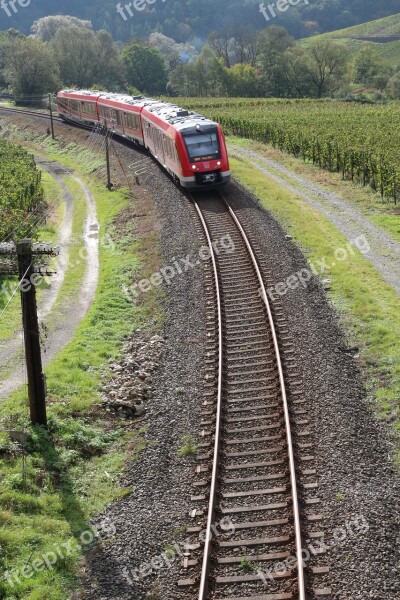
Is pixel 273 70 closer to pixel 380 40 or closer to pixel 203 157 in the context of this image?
pixel 203 157

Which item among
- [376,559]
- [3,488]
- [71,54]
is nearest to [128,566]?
[3,488]

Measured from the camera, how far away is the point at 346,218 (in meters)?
30.5

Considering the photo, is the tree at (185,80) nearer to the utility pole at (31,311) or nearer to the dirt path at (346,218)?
the dirt path at (346,218)

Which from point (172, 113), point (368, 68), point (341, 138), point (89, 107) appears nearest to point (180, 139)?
point (172, 113)

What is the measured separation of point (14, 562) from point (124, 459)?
352 centimetres

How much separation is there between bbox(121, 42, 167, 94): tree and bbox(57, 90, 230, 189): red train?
2912 inches

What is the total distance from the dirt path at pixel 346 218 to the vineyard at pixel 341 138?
7.98 ft

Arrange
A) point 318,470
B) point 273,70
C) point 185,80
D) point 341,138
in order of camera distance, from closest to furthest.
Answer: point 318,470, point 341,138, point 273,70, point 185,80

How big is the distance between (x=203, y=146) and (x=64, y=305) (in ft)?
35.3

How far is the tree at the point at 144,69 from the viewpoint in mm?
116688

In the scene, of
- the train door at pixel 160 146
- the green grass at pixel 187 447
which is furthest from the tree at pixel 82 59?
the green grass at pixel 187 447

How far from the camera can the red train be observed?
3022 cm

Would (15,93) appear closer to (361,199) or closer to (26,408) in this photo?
(361,199)

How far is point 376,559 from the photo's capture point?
417 inches
